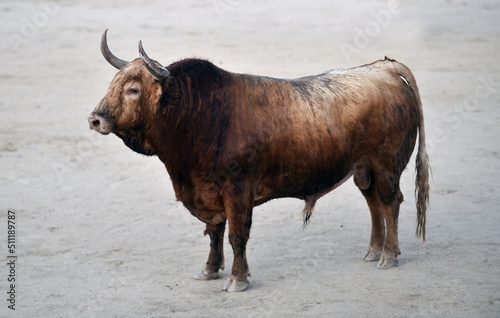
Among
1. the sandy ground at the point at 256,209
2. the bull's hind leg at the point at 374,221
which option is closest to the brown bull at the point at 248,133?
the bull's hind leg at the point at 374,221

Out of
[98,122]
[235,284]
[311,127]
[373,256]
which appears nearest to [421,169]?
[373,256]

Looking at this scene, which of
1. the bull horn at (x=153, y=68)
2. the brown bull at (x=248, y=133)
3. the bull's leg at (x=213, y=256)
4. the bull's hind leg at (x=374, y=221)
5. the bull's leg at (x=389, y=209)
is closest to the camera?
the bull horn at (x=153, y=68)

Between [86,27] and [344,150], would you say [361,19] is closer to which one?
[86,27]

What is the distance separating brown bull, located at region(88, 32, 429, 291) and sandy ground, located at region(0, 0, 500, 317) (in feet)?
1.82

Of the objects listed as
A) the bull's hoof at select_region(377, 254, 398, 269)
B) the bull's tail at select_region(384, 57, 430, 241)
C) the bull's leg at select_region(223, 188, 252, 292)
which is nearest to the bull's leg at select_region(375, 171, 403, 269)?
the bull's hoof at select_region(377, 254, 398, 269)

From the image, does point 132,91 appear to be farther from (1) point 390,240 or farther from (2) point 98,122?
(1) point 390,240

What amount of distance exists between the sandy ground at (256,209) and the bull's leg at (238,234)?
0.46 ft

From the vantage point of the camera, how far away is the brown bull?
244 inches

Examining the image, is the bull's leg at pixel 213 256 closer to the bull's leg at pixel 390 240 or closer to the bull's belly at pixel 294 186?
the bull's belly at pixel 294 186

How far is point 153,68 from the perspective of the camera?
19.4 ft

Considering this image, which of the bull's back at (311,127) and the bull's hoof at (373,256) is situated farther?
the bull's hoof at (373,256)

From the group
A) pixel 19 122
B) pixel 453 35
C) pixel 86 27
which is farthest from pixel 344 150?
pixel 86 27

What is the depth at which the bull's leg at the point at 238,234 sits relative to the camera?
6.27 meters

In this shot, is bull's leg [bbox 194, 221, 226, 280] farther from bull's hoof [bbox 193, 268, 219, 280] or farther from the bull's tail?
the bull's tail
